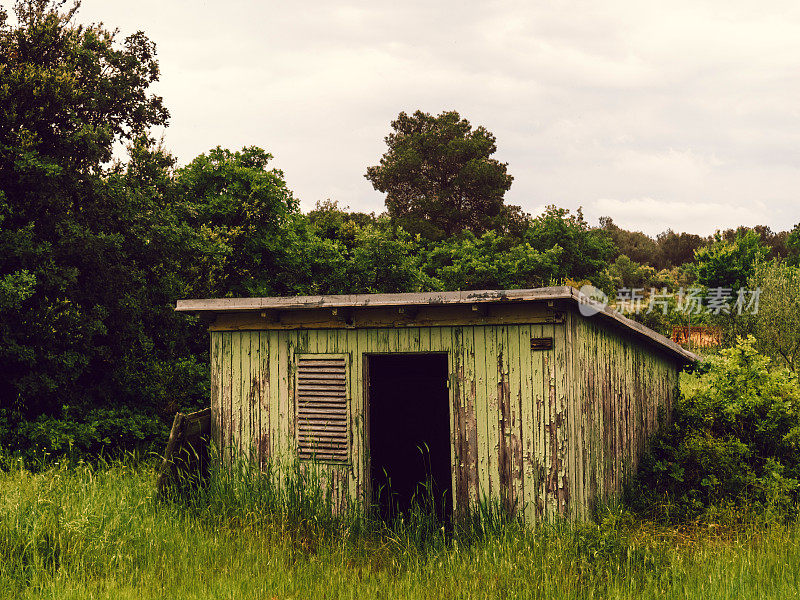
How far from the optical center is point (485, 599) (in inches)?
236

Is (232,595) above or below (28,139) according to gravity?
below

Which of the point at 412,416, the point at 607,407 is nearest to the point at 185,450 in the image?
the point at 412,416

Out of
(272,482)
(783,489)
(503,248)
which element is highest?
(503,248)

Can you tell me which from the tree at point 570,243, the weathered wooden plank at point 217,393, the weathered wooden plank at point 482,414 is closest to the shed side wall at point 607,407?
the weathered wooden plank at point 482,414

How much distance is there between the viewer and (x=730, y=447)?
10.9m

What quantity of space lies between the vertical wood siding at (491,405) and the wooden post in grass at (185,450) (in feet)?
0.70

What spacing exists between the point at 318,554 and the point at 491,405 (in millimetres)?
2443

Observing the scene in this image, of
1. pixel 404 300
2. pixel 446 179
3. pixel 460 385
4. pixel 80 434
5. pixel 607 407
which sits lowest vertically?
pixel 80 434

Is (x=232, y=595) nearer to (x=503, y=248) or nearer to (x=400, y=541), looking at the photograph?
(x=400, y=541)

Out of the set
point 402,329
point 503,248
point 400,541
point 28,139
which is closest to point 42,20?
point 28,139

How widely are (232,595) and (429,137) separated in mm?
41914

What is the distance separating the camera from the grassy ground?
6.16 m

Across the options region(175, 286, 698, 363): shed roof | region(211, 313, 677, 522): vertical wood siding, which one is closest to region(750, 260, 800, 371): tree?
region(211, 313, 677, 522): vertical wood siding

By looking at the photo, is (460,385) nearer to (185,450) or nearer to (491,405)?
(491,405)
